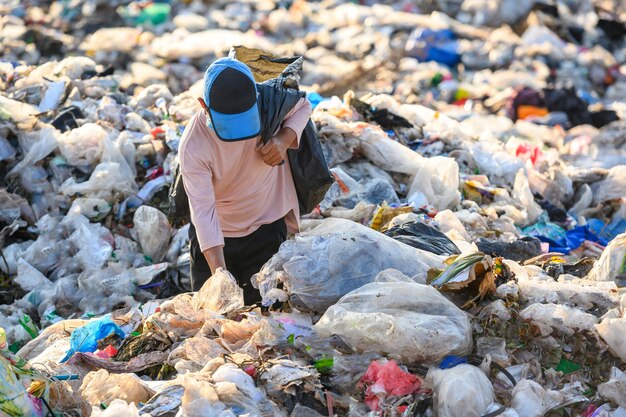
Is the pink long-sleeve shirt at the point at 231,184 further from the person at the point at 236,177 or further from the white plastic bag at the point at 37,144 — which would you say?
the white plastic bag at the point at 37,144

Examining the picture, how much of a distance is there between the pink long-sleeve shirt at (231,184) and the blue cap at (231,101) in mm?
171

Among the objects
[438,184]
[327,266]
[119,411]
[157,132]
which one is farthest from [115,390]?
[157,132]

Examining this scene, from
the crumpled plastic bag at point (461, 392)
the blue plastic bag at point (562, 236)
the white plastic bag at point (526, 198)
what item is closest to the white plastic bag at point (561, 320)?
the crumpled plastic bag at point (461, 392)

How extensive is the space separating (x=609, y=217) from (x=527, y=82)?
4909 millimetres

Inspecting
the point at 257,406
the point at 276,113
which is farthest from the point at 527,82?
the point at 257,406

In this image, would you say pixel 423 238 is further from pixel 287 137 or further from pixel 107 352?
pixel 107 352

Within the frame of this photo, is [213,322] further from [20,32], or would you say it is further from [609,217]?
[20,32]

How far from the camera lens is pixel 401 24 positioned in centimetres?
1210

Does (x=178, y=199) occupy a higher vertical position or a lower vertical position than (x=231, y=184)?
lower

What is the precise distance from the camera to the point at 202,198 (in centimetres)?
314

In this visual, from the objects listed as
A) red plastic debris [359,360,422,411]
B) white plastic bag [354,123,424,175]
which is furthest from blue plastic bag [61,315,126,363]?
white plastic bag [354,123,424,175]

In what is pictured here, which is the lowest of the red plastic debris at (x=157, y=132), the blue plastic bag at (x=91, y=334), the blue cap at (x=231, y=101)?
the red plastic debris at (x=157, y=132)

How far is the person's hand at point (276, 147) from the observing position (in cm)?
325

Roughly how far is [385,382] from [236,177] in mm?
1118
